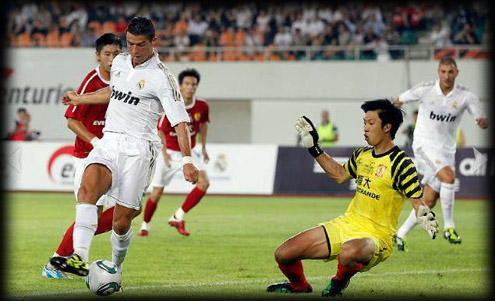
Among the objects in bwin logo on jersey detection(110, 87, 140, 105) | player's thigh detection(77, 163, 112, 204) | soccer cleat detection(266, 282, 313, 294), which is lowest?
soccer cleat detection(266, 282, 313, 294)

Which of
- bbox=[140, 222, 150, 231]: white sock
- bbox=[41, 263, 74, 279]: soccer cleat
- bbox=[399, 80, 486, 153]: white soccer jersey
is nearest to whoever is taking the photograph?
bbox=[41, 263, 74, 279]: soccer cleat

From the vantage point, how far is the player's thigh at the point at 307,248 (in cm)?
824

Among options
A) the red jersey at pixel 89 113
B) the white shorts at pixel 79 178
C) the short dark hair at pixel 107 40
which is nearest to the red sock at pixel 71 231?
the white shorts at pixel 79 178

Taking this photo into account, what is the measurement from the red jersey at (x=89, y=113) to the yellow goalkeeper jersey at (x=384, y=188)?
3.02m

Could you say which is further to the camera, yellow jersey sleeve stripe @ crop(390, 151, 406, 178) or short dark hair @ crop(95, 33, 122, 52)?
short dark hair @ crop(95, 33, 122, 52)

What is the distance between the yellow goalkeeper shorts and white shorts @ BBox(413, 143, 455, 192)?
5973 millimetres

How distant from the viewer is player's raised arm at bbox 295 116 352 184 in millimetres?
8461

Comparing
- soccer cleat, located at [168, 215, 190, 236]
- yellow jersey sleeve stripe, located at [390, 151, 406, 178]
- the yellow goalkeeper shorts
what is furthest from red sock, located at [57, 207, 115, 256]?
soccer cleat, located at [168, 215, 190, 236]

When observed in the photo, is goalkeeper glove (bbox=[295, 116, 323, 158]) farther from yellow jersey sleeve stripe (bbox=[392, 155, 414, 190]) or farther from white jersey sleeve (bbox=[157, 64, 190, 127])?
white jersey sleeve (bbox=[157, 64, 190, 127])

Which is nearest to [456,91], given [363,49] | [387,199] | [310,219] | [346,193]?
[310,219]

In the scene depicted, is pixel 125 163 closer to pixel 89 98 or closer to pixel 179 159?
pixel 89 98

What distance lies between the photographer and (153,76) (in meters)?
8.62

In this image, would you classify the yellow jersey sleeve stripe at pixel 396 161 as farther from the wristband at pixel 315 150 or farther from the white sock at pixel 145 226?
the white sock at pixel 145 226

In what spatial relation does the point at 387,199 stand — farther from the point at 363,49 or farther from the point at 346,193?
the point at 363,49
